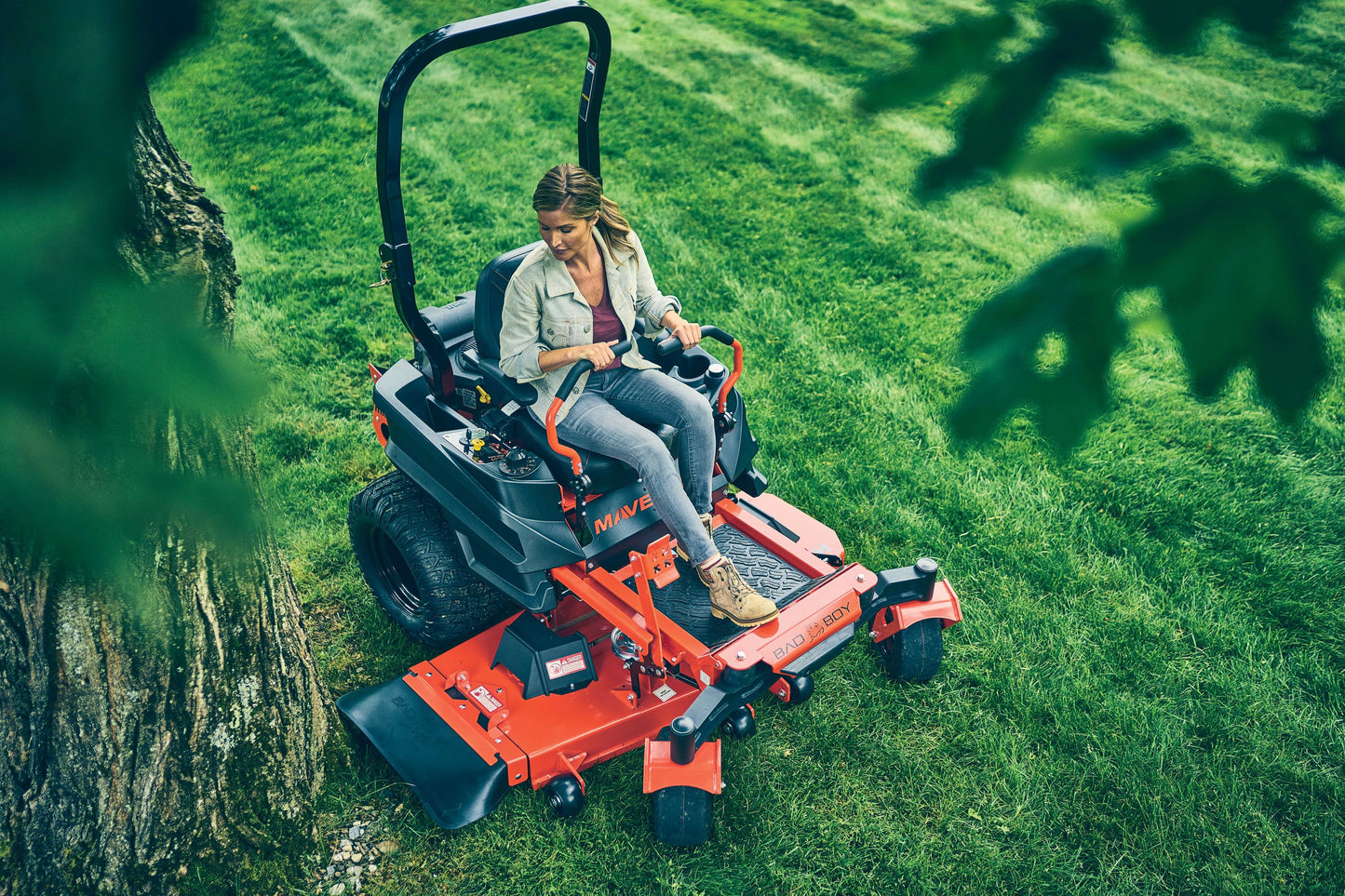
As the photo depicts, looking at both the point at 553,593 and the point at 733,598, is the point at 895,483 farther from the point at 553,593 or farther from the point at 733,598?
the point at 553,593

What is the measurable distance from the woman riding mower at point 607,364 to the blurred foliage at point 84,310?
6.58 feet

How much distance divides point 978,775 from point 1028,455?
1.75m

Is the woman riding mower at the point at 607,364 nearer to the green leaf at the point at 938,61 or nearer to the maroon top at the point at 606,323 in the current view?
the maroon top at the point at 606,323

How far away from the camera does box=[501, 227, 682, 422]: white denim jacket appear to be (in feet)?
9.84

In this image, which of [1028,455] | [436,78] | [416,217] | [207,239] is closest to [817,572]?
[1028,455]

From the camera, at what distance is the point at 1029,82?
1182mm

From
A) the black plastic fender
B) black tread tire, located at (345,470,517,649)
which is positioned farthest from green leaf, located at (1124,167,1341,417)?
black tread tire, located at (345,470,517,649)

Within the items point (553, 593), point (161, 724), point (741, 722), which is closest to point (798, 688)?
point (741, 722)

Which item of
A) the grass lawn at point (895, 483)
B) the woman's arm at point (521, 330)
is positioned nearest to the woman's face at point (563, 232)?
the woman's arm at point (521, 330)

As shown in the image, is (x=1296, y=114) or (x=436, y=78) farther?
(x=436, y=78)

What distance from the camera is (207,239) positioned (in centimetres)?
199

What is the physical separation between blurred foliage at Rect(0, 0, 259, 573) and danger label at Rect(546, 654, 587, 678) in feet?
7.20

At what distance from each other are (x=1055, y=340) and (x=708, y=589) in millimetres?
2041

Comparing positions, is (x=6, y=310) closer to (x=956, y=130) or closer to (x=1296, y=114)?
(x=956, y=130)
